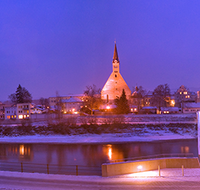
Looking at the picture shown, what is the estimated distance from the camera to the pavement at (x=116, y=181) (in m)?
10.4

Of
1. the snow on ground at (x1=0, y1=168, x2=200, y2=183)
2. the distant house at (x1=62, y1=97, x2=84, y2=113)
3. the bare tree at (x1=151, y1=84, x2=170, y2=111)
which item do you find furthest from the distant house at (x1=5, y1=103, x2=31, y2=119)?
the snow on ground at (x1=0, y1=168, x2=200, y2=183)

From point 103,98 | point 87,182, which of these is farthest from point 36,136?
point 103,98

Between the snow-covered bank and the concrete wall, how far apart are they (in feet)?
69.5

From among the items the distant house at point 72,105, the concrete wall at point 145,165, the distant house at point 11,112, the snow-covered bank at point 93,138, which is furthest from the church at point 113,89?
the concrete wall at point 145,165

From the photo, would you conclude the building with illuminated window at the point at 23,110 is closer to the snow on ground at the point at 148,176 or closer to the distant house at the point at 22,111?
the distant house at the point at 22,111

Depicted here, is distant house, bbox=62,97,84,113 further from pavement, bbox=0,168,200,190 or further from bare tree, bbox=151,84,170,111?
pavement, bbox=0,168,200,190

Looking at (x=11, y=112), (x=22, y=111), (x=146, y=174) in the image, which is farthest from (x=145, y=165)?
(x=11, y=112)

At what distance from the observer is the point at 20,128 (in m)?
43.0

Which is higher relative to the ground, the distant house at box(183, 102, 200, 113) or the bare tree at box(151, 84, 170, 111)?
the bare tree at box(151, 84, 170, 111)

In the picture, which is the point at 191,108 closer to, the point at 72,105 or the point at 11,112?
the point at 72,105

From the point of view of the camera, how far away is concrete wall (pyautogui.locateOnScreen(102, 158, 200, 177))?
12398 millimetres

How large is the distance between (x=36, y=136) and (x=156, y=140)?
2008cm

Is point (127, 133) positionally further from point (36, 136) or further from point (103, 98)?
point (103, 98)

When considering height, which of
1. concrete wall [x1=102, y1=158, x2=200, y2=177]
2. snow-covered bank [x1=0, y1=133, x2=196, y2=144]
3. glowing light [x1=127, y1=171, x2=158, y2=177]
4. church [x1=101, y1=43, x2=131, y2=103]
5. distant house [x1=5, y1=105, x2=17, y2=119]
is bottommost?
snow-covered bank [x1=0, y1=133, x2=196, y2=144]
